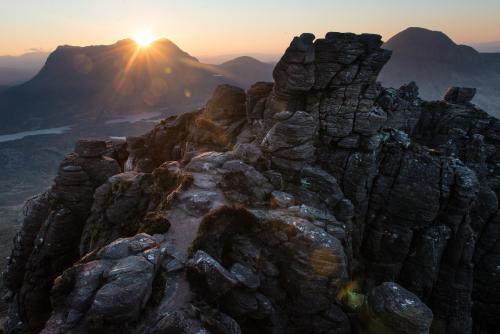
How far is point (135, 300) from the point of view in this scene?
16.3 meters

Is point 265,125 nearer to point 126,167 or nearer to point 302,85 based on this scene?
point 302,85

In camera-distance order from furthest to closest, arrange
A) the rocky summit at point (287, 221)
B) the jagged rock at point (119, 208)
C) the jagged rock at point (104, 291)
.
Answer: the jagged rock at point (119, 208), the rocky summit at point (287, 221), the jagged rock at point (104, 291)

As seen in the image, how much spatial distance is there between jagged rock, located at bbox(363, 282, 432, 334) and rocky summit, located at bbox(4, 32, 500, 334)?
0.11 metres

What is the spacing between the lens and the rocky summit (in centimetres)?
1877

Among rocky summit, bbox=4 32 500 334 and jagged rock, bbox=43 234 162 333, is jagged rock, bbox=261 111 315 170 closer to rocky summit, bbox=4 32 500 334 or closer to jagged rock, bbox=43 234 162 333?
rocky summit, bbox=4 32 500 334

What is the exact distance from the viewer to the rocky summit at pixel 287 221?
1877 cm

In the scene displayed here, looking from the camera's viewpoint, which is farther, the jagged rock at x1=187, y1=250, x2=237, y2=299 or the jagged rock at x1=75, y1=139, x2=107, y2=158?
the jagged rock at x1=75, y1=139, x2=107, y2=158

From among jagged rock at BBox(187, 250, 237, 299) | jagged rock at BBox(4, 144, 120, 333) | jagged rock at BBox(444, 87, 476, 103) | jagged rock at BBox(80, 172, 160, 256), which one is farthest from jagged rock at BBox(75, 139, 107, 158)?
jagged rock at BBox(444, 87, 476, 103)

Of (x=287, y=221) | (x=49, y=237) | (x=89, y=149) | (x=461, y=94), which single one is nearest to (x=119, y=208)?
(x=49, y=237)

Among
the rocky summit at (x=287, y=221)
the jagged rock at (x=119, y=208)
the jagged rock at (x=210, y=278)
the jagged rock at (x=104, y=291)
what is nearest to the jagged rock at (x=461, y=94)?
the rocky summit at (x=287, y=221)

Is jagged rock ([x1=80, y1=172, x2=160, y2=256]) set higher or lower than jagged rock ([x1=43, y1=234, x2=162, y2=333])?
lower

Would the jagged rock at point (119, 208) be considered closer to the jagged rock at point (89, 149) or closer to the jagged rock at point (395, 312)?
the jagged rock at point (89, 149)

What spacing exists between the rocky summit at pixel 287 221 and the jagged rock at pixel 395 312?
0.35 ft

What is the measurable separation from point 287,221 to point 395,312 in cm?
921
